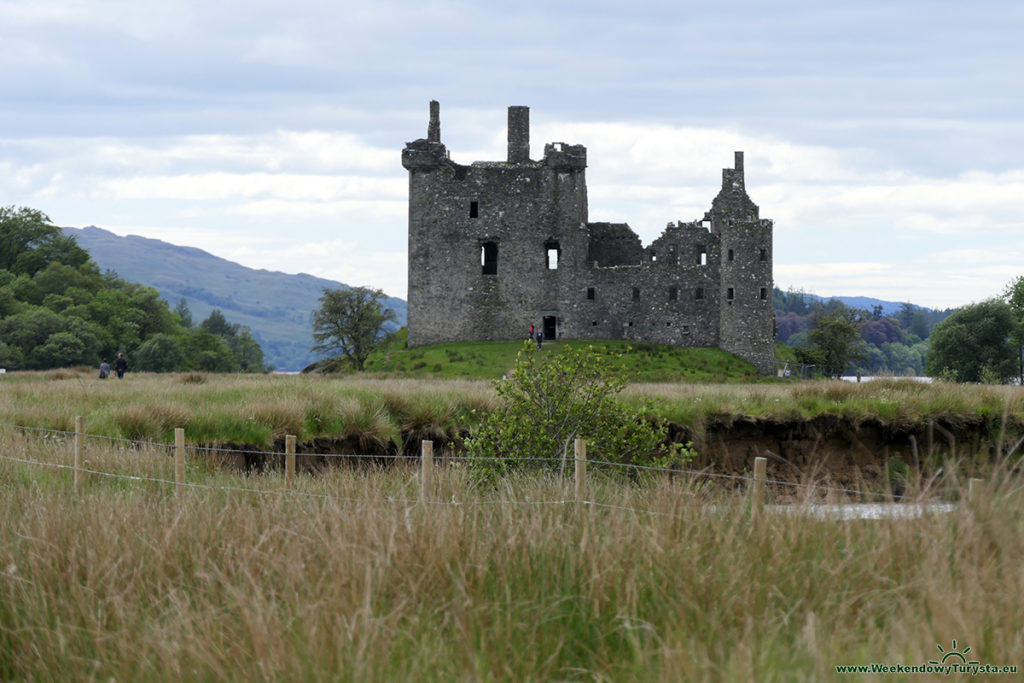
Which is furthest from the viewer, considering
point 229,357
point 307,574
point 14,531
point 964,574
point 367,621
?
point 229,357

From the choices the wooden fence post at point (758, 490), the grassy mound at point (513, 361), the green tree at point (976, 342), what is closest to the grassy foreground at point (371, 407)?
the wooden fence post at point (758, 490)

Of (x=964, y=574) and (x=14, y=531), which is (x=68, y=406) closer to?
(x=14, y=531)

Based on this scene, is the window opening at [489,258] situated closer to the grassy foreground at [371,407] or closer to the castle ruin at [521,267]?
the castle ruin at [521,267]

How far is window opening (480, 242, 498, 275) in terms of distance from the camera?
48.5 meters

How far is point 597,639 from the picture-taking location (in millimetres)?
4797

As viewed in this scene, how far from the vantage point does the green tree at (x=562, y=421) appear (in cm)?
1218

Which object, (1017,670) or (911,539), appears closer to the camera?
(1017,670)

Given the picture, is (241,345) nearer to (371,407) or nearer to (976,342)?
(976,342)

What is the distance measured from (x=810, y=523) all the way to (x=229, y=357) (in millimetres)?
79872

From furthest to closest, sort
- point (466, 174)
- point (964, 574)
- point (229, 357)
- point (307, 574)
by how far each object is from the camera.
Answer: point (229, 357) < point (466, 174) < point (307, 574) < point (964, 574)

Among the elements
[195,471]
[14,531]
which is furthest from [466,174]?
[14,531]

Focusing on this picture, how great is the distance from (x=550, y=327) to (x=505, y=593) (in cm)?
4367

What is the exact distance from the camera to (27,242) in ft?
241

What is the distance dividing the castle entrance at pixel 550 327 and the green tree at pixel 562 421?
35.3 metres
